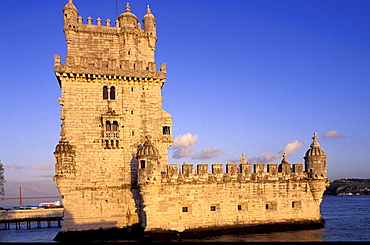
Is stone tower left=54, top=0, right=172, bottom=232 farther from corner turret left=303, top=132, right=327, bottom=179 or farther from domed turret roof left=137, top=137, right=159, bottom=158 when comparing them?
corner turret left=303, top=132, right=327, bottom=179

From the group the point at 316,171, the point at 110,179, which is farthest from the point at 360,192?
the point at 110,179

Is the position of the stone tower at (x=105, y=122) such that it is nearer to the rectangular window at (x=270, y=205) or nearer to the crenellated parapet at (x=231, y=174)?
the crenellated parapet at (x=231, y=174)

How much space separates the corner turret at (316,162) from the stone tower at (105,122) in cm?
1388

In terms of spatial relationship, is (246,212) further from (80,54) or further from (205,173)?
(80,54)

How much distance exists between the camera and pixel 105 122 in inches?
1129

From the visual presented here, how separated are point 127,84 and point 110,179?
8.81m

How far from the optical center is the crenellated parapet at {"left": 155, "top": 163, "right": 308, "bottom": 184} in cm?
2755

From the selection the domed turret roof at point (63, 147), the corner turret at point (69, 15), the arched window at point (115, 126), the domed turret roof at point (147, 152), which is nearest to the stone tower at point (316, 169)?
the domed turret roof at point (147, 152)

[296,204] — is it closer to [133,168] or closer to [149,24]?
[133,168]

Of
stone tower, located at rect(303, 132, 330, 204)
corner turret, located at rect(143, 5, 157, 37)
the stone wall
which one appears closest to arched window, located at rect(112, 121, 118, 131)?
the stone wall

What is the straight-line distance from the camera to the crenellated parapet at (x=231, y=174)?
27.5 metres

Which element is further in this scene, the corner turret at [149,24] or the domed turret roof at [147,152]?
the corner turret at [149,24]

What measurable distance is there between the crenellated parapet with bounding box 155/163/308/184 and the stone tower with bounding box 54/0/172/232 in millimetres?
1912

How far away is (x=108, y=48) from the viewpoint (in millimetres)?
30438
